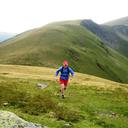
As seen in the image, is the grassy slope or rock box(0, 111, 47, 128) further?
the grassy slope

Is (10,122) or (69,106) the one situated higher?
(10,122)

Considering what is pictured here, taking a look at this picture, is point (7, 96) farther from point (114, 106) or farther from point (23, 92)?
point (114, 106)

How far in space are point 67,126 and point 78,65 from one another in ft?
533

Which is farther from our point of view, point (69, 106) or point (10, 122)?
point (69, 106)

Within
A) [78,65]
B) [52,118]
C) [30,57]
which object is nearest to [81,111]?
[52,118]

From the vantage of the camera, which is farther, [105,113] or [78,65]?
[78,65]

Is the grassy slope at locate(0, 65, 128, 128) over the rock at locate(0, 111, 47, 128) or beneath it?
beneath

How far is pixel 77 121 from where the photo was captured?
27141mm

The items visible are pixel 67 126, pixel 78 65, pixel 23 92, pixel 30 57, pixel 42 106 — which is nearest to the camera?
pixel 67 126

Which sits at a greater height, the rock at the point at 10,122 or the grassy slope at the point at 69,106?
the rock at the point at 10,122

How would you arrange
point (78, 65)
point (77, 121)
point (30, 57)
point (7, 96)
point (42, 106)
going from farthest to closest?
point (78, 65)
point (30, 57)
point (7, 96)
point (42, 106)
point (77, 121)

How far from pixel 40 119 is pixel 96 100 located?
11806 millimetres

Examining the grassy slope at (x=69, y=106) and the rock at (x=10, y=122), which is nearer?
the rock at (x=10, y=122)

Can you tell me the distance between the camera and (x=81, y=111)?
30609 mm
